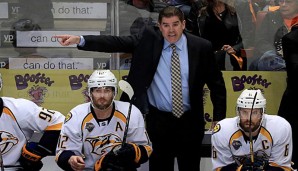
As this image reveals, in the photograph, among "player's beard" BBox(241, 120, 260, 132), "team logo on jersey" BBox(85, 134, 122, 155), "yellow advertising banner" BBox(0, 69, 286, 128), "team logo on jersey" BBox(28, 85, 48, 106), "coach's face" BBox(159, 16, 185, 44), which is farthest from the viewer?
"team logo on jersey" BBox(28, 85, 48, 106)

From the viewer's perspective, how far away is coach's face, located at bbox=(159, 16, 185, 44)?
A: 19.9 feet

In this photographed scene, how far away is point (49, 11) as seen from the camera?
7496 mm

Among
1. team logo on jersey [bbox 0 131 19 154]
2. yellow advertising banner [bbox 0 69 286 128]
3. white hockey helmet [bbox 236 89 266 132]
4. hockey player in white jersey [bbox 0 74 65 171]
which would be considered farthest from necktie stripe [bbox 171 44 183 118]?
yellow advertising banner [bbox 0 69 286 128]

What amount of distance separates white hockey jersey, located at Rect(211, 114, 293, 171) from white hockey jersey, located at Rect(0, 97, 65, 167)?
1.17 m

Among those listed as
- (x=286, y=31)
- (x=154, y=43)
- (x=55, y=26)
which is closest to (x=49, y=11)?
(x=55, y=26)

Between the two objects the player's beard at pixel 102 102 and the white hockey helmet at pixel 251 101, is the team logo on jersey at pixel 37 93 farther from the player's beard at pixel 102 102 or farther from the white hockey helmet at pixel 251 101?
the white hockey helmet at pixel 251 101

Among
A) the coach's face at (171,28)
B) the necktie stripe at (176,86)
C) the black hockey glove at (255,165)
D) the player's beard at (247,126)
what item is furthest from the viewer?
the necktie stripe at (176,86)

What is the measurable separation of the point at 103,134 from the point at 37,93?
194 cm

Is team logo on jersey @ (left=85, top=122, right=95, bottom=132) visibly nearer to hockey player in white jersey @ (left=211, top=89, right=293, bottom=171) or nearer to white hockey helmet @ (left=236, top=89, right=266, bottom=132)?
hockey player in white jersey @ (left=211, top=89, right=293, bottom=171)

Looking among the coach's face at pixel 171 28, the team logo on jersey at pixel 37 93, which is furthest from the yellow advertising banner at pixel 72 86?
the coach's face at pixel 171 28

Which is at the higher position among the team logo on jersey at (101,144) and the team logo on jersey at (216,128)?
the team logo on jersey at (216,128)

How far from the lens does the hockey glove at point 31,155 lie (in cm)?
567

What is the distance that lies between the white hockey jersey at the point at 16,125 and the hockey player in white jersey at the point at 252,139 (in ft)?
3.91

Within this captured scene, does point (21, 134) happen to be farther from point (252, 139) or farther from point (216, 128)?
point (252, 139)
